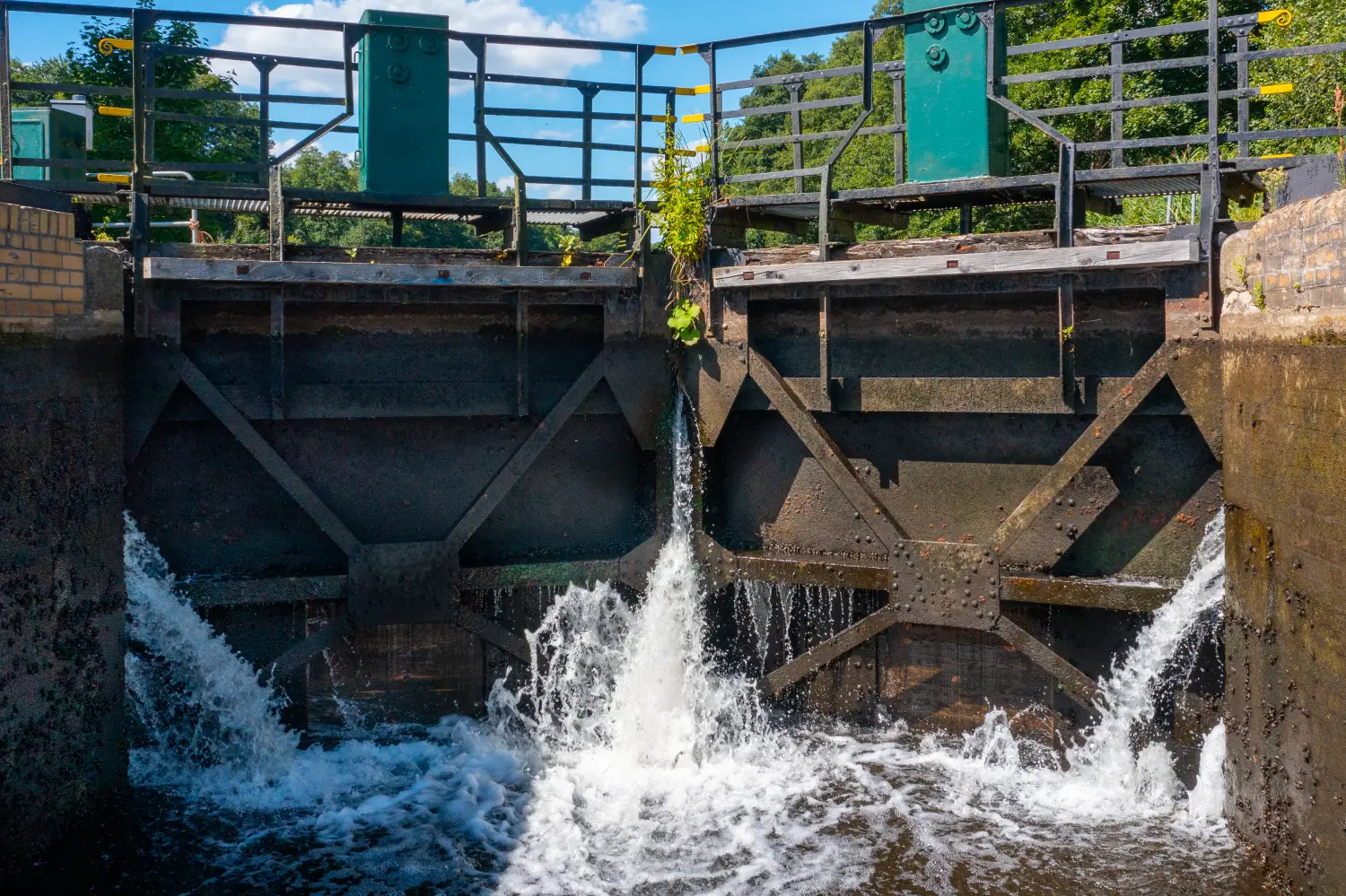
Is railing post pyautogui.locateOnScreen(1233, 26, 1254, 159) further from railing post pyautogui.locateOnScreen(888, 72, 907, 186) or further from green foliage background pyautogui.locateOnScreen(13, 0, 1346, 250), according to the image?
green foliage background pyautogui.locateOnScreen(13, 0, 1346, 250)

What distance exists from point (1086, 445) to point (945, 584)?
1.31m

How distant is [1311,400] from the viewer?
5.42 metres

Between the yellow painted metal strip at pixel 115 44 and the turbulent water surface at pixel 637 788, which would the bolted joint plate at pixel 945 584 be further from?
the yellow painted metal strip at pixel 115 44

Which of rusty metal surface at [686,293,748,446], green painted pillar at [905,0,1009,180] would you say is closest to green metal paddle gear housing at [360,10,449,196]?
rusty metal surface at [686,293,748,446]

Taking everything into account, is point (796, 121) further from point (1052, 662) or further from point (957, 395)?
point (1052, 662)

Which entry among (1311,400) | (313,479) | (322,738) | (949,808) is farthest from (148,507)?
(1311,400)

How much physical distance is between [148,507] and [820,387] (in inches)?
190

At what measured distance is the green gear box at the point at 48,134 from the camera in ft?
31.8

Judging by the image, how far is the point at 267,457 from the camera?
25.9 feet

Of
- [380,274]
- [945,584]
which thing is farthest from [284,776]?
[945,584]

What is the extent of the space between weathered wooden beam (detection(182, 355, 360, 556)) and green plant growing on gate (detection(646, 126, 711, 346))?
9.28ft

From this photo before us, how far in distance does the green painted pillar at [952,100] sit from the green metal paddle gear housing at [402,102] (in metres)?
3.37

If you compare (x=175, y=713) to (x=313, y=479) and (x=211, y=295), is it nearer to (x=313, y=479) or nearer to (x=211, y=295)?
(x=313, y=479)

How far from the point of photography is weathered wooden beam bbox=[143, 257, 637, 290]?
7.48 meters
